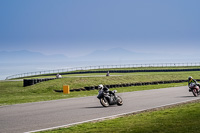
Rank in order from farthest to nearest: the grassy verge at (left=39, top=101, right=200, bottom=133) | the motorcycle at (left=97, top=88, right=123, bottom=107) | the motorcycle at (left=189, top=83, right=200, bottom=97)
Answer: the motorcycle at (left=189, top=83, right=200, bottom=97), the motorcycle at (left=97, top=88, right=123, bottom=107), the grassy verge at (left=39, top=101, right=200, bottom=133)

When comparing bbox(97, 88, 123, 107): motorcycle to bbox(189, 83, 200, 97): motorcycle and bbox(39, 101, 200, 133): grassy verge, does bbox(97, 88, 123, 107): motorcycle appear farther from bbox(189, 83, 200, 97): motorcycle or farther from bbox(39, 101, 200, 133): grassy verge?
bbox(189, 83, 200, 97): motorcycle

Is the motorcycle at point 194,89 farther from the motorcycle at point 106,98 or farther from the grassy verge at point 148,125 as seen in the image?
the grassy verge at point 148,125

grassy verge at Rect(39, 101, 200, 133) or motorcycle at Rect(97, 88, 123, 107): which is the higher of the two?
motorcycle at Rect(97, 88, 123, 107)

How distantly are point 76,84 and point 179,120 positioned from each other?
28984 millimetres

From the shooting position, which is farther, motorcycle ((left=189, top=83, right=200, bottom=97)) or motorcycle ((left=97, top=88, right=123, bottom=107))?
motorcycle ((left=189, top=83, right=200, bottom=97))

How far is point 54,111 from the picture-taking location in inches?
703

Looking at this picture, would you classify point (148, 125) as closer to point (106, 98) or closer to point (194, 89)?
point (106, 98)

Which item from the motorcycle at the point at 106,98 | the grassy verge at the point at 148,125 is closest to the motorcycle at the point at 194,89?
the motorcycle at the point at 106,98

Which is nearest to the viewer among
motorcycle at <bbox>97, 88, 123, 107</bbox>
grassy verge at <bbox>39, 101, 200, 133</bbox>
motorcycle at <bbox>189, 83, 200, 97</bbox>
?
grassy verge at <bbox>39, 101, 200, 133</bbox>

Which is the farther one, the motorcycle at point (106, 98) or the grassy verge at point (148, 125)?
the motorcycle at point (106, 98)

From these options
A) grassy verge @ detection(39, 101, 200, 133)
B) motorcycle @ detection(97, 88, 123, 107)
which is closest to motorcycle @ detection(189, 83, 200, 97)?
motorcycle @ detection(97, 88, 123, 107)

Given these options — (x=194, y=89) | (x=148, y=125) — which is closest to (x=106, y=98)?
(x=148, y=125)

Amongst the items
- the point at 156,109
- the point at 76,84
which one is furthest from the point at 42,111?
the point at 76,84

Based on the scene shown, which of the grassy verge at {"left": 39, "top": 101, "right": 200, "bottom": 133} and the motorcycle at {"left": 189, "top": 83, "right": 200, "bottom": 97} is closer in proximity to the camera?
the grassy verge at {"left": 39, "top": 101, "right": 200, "bottom": 133}
